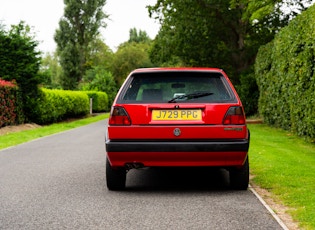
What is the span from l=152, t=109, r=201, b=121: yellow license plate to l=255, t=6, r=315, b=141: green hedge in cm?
676

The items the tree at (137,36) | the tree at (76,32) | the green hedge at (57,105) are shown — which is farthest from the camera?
the tree at (137,36)

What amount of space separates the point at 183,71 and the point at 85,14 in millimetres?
56905

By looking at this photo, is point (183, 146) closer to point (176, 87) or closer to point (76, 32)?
point (176, 87)

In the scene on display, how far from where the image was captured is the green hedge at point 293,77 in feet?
41.9

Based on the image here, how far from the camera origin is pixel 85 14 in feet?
202

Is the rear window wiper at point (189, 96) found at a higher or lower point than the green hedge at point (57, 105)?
higher

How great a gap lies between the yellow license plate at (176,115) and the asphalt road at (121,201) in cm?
104

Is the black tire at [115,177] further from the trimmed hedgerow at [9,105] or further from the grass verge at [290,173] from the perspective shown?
the trimmed hedgerow at [9,105]

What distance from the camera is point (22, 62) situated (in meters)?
23.4

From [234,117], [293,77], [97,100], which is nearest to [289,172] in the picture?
[234,117]

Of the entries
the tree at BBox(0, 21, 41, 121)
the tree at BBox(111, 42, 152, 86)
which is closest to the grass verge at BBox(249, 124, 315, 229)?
the tree at BBox(0, 21, 41, 121)

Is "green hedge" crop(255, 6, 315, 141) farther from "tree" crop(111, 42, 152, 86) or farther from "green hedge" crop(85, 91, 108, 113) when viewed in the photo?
"tree" crop(111, 42, 152, 86)

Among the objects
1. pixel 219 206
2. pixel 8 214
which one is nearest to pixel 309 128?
pixel 219 206

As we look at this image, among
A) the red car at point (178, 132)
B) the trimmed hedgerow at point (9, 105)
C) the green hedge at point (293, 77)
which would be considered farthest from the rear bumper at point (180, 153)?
the trimmed hedgerow at point (9, 105)
